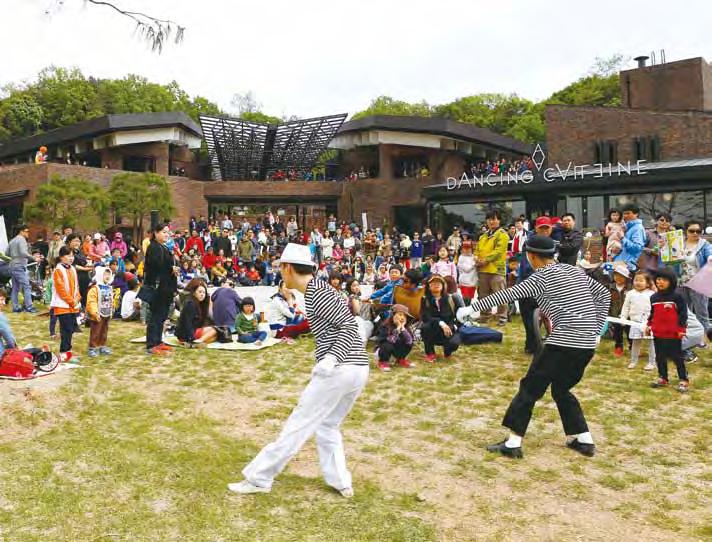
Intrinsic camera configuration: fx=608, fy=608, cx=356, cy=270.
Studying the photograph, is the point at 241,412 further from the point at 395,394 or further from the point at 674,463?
the point at 674,463

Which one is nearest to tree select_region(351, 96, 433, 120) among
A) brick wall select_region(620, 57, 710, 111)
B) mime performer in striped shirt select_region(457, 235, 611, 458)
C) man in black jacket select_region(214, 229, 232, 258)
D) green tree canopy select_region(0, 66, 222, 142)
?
green tree canopy select_region(0, 66, 222, 142)

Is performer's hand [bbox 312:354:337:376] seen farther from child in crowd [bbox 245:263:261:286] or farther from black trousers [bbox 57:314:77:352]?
child in crowd [bbox 245:263:261:286]

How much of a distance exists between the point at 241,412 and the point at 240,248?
1506 centimetres

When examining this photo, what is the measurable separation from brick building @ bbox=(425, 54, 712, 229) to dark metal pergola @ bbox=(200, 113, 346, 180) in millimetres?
7425

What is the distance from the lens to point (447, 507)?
13.1ft

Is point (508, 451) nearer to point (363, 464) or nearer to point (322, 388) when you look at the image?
point (363, 464)

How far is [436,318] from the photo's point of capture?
27.8ft

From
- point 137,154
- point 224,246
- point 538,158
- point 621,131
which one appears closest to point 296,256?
point 224,246

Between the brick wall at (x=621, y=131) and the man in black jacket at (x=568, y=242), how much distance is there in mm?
17771

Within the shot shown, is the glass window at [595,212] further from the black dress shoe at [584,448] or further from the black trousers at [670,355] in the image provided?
the black dress shoe at [584,448]

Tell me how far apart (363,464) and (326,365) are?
4.33 ft

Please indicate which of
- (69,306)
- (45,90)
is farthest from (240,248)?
(45,90)

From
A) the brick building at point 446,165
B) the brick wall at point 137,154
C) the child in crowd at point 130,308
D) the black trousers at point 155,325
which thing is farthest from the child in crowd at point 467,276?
the brick wall at point 137,154

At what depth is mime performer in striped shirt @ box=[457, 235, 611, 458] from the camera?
480 cm
